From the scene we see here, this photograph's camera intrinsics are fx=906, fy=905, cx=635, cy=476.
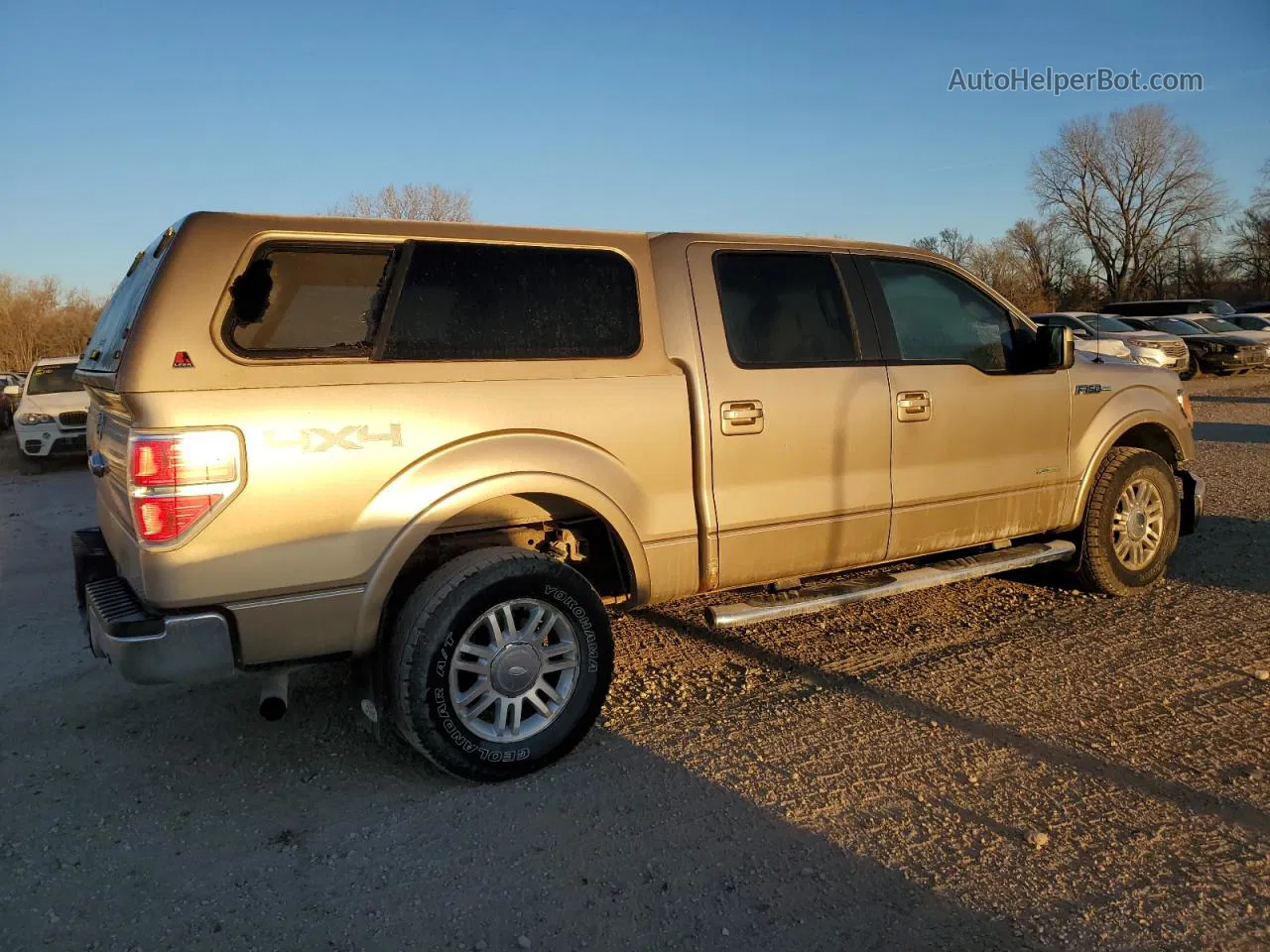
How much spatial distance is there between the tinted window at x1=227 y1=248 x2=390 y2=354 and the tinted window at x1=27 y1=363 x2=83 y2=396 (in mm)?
13861

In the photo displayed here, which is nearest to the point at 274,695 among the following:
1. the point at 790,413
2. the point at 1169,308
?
the point at 790,413

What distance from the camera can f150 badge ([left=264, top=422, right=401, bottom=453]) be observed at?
10.1 ft

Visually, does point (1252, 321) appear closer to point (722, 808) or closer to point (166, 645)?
point (722, 808)

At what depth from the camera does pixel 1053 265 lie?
2194 inches

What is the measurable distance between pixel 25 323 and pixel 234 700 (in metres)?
46.1

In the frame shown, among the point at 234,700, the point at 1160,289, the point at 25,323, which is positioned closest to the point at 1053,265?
the point at 1160,289

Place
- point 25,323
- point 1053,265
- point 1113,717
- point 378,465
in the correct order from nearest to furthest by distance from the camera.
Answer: point 378,465, point 1113,717, point 25,323, point 1053,265

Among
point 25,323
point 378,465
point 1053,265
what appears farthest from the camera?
point 1053,265

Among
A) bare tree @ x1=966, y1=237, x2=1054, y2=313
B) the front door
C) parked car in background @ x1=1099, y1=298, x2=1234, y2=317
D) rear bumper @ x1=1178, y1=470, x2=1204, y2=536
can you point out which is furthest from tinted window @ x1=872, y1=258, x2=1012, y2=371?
bare tree @ x1=966, y1=237, x2=1054, y2=313

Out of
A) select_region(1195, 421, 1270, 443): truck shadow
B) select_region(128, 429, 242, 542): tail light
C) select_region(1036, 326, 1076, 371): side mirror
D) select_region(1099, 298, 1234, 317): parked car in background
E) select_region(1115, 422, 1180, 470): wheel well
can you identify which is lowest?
select_region(1195, 421, 1270, 443): truck shadow

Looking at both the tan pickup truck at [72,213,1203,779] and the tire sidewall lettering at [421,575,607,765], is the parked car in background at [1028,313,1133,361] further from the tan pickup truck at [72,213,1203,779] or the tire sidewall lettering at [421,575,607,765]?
the tire sidewall lettering at [421,575,607,765]

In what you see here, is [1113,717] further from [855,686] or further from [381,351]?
[381,351]

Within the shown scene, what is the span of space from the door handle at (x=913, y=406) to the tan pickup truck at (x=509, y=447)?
0.13 feet

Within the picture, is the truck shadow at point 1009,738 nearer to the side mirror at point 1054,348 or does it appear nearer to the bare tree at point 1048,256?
the side mirror at point 1054,348
